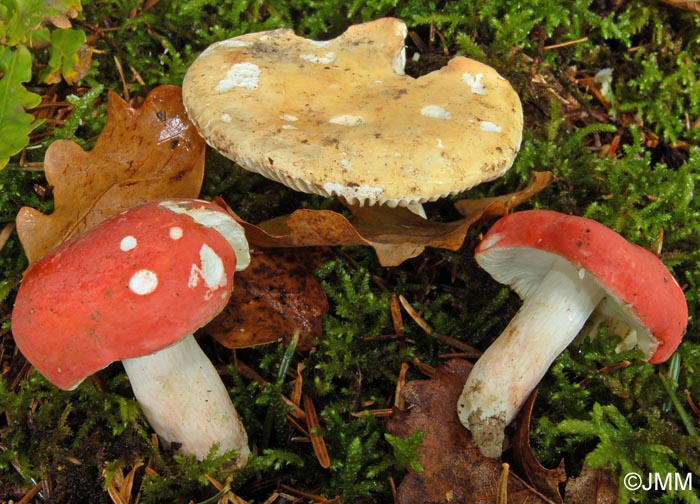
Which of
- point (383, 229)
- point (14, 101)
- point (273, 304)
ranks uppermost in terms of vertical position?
point (14, 101)

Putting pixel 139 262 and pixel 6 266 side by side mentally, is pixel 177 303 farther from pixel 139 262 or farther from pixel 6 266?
pixel 6 266

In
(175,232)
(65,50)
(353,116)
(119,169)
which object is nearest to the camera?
(175,232)

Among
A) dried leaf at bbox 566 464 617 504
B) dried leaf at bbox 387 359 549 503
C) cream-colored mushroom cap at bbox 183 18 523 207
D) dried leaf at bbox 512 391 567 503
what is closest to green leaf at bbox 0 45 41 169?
cream-colored mushroom cap at bbox 183 18 523 207

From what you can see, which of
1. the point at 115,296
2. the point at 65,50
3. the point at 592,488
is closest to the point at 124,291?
the point at 115,296

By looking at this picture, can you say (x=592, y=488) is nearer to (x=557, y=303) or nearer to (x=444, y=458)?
(x=444, y=458)

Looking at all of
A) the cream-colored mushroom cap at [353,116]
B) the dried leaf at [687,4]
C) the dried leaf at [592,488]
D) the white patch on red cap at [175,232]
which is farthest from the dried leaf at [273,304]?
the dried leaf at [687,4]

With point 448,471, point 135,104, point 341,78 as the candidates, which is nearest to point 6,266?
point 135,104

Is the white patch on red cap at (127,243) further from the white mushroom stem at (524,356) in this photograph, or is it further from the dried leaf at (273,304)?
the white mushroom stem at (524,356)
